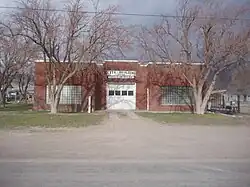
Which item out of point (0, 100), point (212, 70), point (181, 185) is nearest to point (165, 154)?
point (181, 185)

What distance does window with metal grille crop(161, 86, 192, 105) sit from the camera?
4262 centimetres

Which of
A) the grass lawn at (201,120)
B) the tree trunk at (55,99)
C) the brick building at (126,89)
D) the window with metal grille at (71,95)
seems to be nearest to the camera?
the grass lawn at (201,120)

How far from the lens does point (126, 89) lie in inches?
1703

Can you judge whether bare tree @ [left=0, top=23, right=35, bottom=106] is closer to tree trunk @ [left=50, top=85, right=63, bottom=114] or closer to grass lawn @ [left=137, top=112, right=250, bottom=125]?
tree trunk @ [left=50, top=85, right=63, bottom=114]

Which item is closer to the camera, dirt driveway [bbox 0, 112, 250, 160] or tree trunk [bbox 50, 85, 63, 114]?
dirt driveway [bbox 0, 112, 250, 160]

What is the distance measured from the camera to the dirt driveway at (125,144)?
13.0 meters

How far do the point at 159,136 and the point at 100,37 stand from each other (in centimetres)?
1596

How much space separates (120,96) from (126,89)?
915 mm

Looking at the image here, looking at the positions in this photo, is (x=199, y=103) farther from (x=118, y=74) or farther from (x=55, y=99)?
(x=55, y=99)

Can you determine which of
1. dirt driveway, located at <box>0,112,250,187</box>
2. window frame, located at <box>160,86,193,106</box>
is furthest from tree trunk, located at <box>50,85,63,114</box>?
dirt driveway, located at <box>0,112,250,187</box>

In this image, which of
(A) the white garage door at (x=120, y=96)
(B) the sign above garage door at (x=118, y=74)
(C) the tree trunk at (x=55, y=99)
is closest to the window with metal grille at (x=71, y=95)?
(A) the white garage door at (x=120, y=96)

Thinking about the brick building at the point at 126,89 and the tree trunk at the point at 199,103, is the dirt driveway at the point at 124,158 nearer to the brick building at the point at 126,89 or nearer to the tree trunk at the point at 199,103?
the tree trunk at the point at 199,103

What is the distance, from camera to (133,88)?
43.3 meters

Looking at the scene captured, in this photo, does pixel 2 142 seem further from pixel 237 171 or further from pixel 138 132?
pixel 237 171
